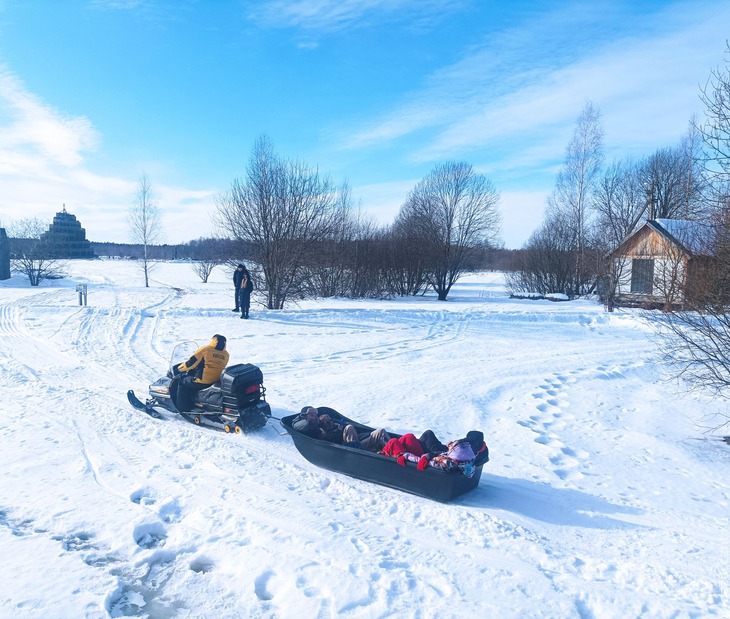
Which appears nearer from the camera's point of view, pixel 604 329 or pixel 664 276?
pixel 664 276

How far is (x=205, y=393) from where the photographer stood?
7234mm

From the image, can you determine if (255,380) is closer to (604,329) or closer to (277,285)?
(277,285)

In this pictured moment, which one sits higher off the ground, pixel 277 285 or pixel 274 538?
pixel 277 285

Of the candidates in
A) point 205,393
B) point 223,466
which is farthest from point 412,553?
point 205,393

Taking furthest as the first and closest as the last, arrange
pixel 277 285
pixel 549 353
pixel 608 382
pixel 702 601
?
pixel 277 285, pixel 549 353, pixel 608 382, pixel 702 601

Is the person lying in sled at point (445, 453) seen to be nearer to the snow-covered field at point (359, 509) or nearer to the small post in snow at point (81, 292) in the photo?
the snow-covered field at point (359, 509)

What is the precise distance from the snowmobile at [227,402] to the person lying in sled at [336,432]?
1069mm

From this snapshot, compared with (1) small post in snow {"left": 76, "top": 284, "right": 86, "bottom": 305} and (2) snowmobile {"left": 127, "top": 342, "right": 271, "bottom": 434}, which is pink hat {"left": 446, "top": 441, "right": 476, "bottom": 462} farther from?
(1) small post in snow {"left": 76, "top": 284, "right": 86, "bottom": 305}

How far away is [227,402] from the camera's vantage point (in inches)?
273

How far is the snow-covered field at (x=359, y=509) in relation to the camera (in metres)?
3.62

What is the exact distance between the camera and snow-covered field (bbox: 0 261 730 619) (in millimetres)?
3615

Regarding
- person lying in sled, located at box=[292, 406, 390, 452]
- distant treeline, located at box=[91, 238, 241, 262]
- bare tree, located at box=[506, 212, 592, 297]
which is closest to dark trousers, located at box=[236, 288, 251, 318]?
person lying in sled, located at box=[292, 406, 390, 452]

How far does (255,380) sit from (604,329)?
50.8 feet

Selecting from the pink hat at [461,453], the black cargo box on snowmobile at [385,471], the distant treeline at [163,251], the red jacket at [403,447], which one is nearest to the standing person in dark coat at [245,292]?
the black cargo box on snowmobile at [385,471]
